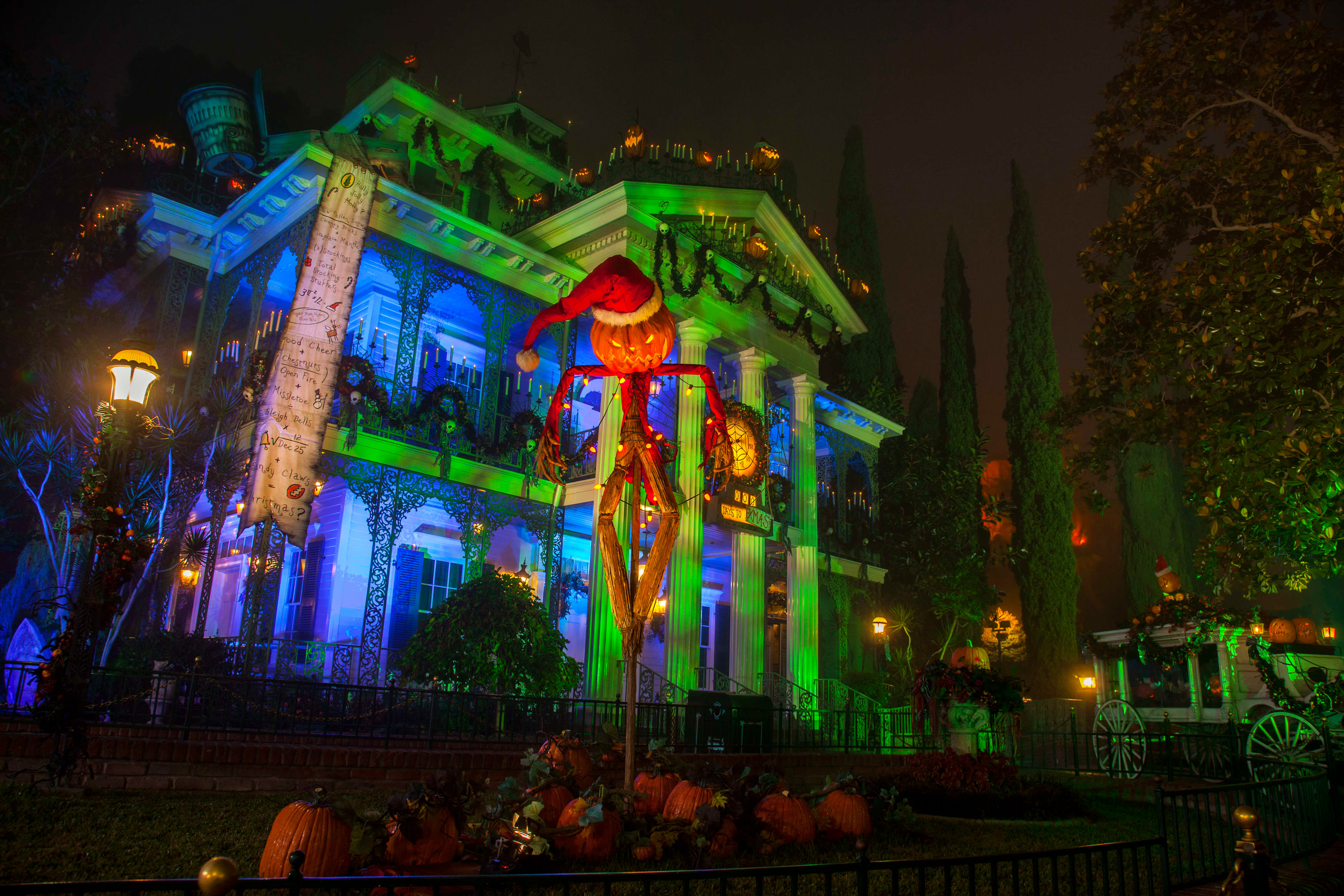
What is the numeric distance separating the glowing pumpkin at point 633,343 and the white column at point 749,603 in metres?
A: 11.9

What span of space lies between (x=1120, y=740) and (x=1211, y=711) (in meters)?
2.10

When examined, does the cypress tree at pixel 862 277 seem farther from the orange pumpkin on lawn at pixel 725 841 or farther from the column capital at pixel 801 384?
the orange pumpkin on lawn at pixel 725 841

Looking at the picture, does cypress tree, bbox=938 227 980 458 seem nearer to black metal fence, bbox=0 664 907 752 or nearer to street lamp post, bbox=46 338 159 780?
black metal fence, bbox=0 664 907 752

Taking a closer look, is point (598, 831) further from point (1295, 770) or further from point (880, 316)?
point (880, 316)

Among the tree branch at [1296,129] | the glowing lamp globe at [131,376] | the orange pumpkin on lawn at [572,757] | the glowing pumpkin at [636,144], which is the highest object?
the glowing pumpkin at [636,144]

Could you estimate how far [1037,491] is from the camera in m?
32.4

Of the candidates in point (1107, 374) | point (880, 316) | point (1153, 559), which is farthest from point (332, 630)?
point (1153, 559)

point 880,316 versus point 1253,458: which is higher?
point 880,316

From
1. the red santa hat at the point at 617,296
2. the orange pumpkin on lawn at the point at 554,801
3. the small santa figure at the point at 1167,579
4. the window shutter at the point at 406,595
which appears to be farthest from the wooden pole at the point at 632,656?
the small santa figure at the point at 1167,579

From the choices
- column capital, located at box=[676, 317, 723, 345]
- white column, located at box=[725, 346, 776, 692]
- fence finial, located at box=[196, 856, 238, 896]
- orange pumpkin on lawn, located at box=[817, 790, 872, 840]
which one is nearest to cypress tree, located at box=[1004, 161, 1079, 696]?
white column, located at box=[725, 346, 776, 692]

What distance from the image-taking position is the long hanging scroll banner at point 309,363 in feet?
42.4

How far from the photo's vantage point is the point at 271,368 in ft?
45.5

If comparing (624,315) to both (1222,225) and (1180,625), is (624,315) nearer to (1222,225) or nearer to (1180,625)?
(1222,225)

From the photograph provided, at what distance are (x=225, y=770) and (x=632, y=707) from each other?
16.5ft
